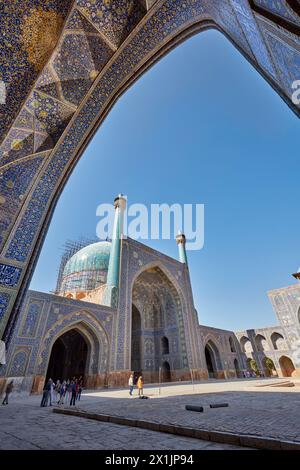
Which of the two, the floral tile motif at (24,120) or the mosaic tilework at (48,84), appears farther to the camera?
the floral tile motif at (24,120)

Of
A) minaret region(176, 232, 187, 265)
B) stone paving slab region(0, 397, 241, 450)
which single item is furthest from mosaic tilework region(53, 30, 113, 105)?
minaret region(176, 232, 187, 265)

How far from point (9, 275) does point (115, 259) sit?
11.3m

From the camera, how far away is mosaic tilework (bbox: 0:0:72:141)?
352 cm

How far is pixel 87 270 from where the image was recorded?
21141 millimetres

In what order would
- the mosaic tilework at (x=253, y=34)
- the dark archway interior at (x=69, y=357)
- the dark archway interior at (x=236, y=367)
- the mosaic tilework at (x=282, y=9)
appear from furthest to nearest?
the dark archway interior at (x=236, y=367) < the dark archway interior at (x=69, y=357) < the mosaic tilework at (x=253, y=34) < the mosaic tilework at (x=282, y=9)

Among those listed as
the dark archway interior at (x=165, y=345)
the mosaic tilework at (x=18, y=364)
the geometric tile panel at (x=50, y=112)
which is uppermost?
the geometric tile panel at (x=50, y=112)

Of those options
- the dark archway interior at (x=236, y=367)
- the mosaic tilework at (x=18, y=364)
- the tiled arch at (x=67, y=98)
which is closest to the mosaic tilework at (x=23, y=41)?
the tiled arch at (x=67, y=98)

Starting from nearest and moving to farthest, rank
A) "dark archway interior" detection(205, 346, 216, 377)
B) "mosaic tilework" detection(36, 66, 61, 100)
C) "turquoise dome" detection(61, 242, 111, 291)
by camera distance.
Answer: "mosaic tilework" detection(36, 66, 61, 100)
"turquoise dome" detection(61, 242, 111, 291)
"dark archway interior" detection(205, 346, 216, 377)

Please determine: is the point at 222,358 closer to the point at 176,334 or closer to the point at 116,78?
the point at 176,334

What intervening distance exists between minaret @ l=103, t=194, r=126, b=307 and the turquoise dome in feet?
18.4

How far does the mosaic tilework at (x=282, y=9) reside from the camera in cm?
188

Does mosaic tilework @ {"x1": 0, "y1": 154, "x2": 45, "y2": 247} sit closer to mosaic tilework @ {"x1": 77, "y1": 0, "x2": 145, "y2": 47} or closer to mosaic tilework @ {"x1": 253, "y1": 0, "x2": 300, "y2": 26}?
mosaic tilework @ {"x1": 77, "y1": 0, "x2": 145, "y2": 47}

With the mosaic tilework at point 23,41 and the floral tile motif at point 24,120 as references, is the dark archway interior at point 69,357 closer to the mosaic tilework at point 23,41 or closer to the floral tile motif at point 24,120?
the floral tile motif at point 24,120

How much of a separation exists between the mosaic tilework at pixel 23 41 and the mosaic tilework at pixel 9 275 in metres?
2.40
